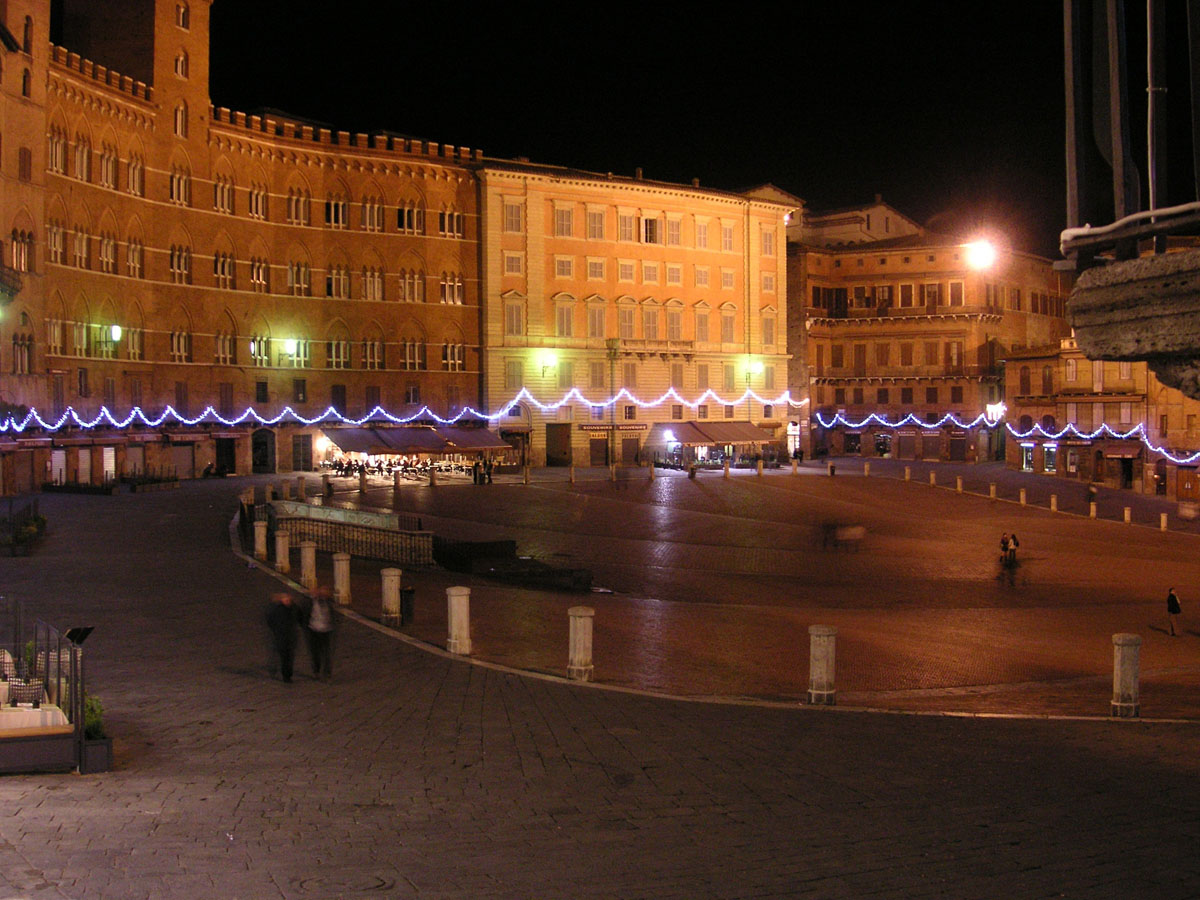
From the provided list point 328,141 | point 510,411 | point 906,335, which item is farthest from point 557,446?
→ point 906,335

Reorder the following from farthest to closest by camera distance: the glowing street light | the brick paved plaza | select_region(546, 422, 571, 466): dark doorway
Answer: the glowing street light, select_region(546, 422, 571, 466): dark doorway, the brick paved plaza

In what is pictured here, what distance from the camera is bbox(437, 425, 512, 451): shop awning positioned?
183 feet

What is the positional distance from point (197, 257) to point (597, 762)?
1888 inches

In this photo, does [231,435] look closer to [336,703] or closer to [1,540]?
[1,540]

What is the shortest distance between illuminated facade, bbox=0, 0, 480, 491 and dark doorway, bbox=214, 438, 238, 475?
0.35 feet

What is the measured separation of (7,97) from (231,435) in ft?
57.8

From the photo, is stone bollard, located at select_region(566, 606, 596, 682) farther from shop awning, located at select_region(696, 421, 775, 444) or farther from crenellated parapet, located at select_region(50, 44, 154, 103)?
shop awning, located at select_region(696, 421, 775, 444)

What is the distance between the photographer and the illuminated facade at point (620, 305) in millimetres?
60531

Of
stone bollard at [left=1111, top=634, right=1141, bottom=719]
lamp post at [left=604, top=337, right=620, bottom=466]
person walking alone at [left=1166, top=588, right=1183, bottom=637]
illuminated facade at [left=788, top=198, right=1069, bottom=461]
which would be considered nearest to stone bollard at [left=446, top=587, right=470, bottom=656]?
stone bollard at [left=1111, top=634, right=1141, bottom=719]

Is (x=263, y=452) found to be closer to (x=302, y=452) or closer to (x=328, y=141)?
(x=302, y=452)

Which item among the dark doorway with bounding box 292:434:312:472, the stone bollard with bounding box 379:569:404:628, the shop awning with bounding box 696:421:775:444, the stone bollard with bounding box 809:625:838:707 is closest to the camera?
the stone bollard with bounding box 809:625:838:707

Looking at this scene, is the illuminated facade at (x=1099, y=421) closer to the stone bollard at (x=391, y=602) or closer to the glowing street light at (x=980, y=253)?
the glowing street light at (x=980, y=253)

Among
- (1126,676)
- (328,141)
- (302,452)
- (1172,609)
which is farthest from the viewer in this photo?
(328,141)

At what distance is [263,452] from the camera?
180 feet
